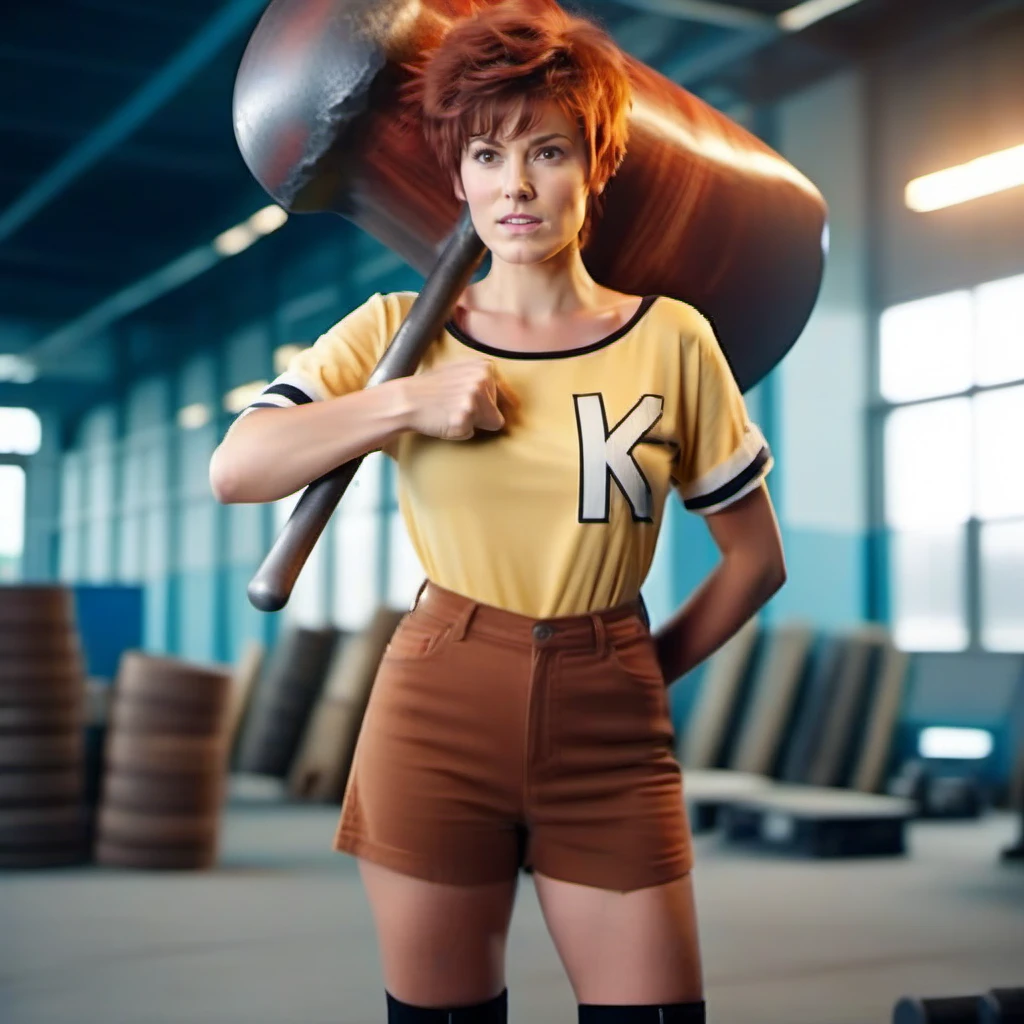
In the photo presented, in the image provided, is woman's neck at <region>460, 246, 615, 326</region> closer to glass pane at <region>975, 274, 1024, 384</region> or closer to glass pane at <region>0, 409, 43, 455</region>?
glass pane at <region>975, 274, 1024, 384</region>

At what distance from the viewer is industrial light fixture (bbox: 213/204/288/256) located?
1267 cm

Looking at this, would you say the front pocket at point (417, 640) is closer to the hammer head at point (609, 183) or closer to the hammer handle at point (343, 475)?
the hammer handle at point (343, 475)

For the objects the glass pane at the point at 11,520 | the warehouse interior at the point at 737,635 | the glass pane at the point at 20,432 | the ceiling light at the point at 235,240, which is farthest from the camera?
the glass pane at the point at 11,520

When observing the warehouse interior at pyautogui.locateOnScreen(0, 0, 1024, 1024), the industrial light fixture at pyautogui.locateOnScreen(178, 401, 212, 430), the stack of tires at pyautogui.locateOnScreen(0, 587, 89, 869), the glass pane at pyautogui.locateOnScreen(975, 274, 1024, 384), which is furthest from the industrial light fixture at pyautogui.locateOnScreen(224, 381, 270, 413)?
the stack of tires at pyautogui.locateOnScreen(0, 587, 89, 869)

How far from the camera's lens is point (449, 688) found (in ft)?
4.61

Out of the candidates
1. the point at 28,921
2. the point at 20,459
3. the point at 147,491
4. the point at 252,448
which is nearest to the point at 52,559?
the point at 20,459

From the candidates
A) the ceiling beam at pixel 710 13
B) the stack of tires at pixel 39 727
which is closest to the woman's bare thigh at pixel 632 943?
the stack of tires at pixel 39 727

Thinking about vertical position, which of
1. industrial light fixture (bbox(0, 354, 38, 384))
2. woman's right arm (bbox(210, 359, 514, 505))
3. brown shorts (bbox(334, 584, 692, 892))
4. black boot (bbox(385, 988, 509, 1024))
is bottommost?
black boot (bbox(385, 988, 509, 1024))

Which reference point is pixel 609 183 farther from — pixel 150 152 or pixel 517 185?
pixel 150 152

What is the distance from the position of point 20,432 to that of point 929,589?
15.7 metres

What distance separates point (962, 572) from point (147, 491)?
1330 cm

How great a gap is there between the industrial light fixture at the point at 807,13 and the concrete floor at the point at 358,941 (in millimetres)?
4523

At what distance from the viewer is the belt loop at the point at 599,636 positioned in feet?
4.58

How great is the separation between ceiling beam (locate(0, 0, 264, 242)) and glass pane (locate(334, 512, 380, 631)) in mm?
3697
